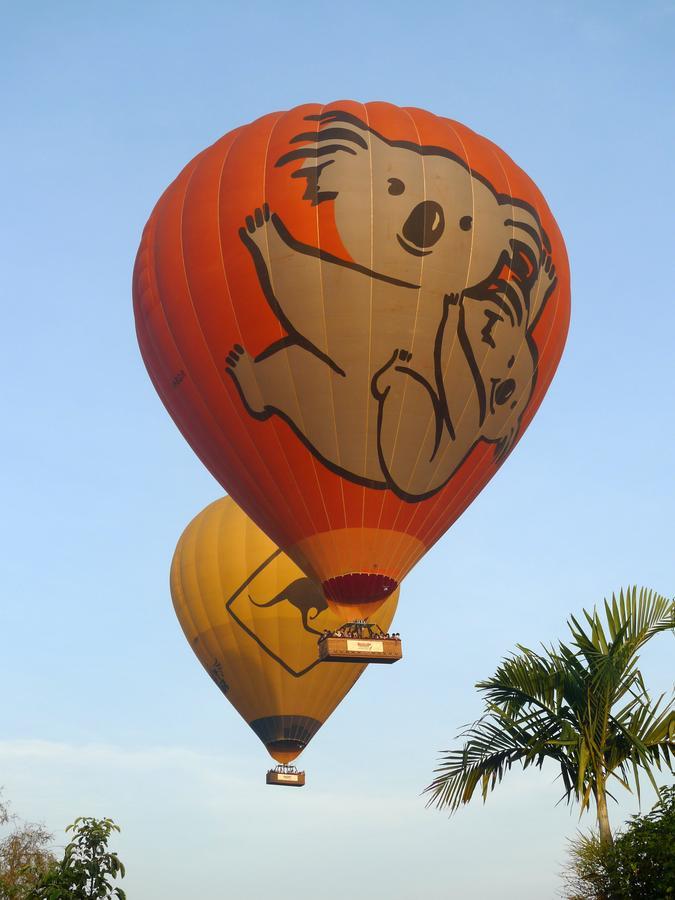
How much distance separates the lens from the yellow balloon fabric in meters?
41.6

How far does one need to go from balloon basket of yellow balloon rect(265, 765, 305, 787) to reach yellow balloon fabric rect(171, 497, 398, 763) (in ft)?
1.17

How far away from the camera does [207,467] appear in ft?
94.9

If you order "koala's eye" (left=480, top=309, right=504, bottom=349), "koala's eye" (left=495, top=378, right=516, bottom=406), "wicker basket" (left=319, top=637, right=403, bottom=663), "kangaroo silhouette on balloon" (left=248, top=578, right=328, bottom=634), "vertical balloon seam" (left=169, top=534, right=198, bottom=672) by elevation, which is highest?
"vertical balloon seam" (left=169, top=534, right=198, bottom=672)

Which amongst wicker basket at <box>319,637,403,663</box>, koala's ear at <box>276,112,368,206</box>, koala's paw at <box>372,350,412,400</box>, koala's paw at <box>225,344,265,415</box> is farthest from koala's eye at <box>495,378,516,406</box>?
wicker basket at <box>319,637,403,663</box>

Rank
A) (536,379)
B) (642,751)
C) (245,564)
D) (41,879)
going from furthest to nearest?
(245,564), (536,379), (41,879), (642,751)

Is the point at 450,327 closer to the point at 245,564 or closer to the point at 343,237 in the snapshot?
the point at 343,237

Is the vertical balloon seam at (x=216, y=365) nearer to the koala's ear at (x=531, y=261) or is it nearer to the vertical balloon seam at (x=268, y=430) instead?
the vertical balloon seam at (x=268, y=430)

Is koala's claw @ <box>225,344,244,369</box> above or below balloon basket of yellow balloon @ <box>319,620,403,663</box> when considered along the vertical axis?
above

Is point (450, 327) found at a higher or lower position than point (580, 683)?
higher

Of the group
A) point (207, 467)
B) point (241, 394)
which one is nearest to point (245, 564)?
point (207, 467)

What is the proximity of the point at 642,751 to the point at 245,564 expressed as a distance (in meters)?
30.4

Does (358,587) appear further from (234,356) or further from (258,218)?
(258,218)

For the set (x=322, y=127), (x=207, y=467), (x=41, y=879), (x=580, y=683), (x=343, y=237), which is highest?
(x=322, y=127)

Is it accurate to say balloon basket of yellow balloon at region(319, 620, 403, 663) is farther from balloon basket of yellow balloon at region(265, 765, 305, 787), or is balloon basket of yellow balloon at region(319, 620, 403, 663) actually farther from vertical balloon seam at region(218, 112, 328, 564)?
balloon basket of yellow balloon at region(265, 765, 305, 787)
